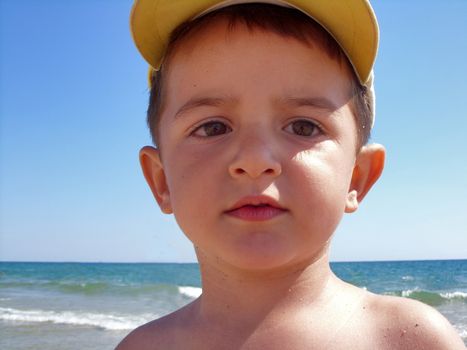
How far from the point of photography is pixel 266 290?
70.4 inches

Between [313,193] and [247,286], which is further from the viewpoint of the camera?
[247,286]

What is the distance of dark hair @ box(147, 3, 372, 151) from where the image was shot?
1.79 m

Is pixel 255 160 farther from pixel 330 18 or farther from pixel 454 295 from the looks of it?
pixel 454 295

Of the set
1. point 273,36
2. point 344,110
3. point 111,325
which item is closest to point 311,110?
point 344,110

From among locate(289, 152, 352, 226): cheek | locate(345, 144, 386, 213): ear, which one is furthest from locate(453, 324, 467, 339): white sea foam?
locate(289, 152, 352, 226): cheek

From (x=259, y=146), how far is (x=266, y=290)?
508 millimetres

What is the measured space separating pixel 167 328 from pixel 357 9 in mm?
1403

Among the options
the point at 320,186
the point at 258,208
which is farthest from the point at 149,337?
the point at 320,186

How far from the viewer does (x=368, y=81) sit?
200 centimetres

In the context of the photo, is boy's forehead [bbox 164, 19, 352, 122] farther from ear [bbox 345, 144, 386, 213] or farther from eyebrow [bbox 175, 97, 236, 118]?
ear [bbox 345, 144, 386, 213]

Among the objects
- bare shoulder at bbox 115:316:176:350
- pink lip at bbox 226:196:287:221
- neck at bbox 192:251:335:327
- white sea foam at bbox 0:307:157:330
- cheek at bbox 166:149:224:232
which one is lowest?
white sea foam at bbox 0:307:157:330

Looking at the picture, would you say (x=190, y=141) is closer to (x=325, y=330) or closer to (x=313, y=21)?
(x=313, y=21)

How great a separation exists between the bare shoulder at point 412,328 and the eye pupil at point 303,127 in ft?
2.19

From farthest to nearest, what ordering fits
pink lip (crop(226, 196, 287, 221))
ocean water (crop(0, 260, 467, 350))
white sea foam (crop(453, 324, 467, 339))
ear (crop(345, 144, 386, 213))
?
white sea foam (crop(453, 324, 467, 339)), ocean water (crop(0, 260, 467, 350)), ear (crop(345, 144, 386, 213)), pink lip (crop(226, 196, 287, 221))
